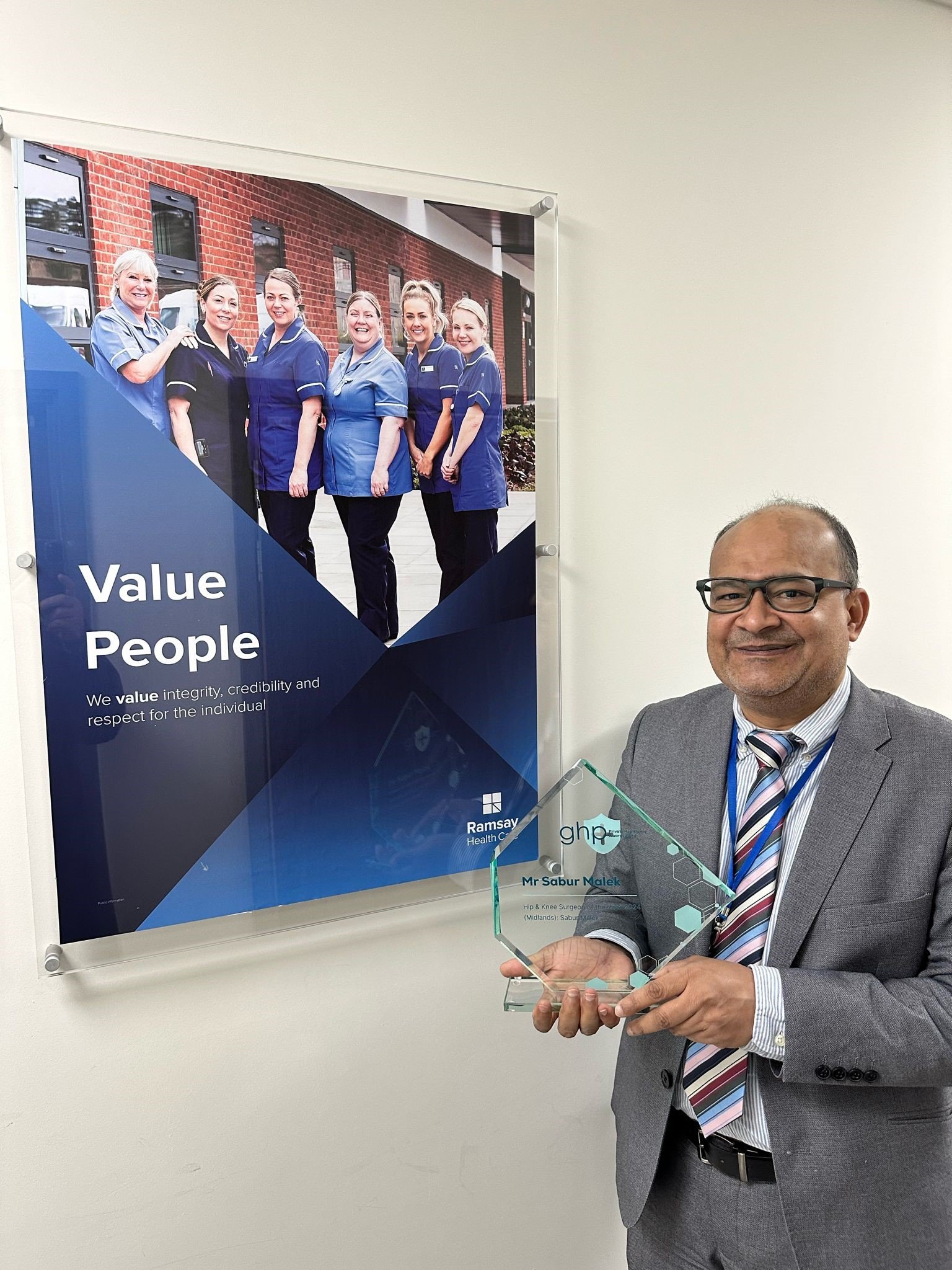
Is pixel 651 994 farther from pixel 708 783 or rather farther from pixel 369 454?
pixel 369 454

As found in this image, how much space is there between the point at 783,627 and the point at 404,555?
2.23 feet

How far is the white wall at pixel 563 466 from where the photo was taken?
153cm

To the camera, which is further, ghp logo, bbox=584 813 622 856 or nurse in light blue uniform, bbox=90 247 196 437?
ghp logo, bbox=584 813 622 856

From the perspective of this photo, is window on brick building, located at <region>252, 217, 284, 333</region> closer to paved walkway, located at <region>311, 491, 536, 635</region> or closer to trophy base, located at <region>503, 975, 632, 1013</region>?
paved walkway, located at <region>311, 491, 536, 635</region>

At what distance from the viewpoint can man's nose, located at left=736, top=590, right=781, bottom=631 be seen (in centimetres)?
151

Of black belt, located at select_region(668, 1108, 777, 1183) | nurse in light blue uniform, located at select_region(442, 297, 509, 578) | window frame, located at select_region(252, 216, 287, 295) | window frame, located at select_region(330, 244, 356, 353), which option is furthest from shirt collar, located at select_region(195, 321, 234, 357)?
A: black belt, located at select_region(668, 1108, 777, 1183)

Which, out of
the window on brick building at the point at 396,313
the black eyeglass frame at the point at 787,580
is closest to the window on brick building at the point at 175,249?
the window on brick building at the point at 396,313

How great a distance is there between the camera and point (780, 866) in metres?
1.51

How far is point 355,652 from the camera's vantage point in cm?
167

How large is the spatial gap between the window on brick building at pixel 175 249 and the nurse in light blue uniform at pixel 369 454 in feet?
0.88

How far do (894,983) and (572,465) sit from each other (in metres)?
1.09

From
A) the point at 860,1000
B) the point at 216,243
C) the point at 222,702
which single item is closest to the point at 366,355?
the point at 216,243

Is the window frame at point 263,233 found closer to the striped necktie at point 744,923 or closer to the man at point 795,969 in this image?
the man at point 795,969

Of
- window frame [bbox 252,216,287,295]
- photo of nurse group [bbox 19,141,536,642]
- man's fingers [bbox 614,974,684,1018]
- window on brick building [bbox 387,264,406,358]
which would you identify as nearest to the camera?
man's fingers [bbox 614,974,684,1018]
